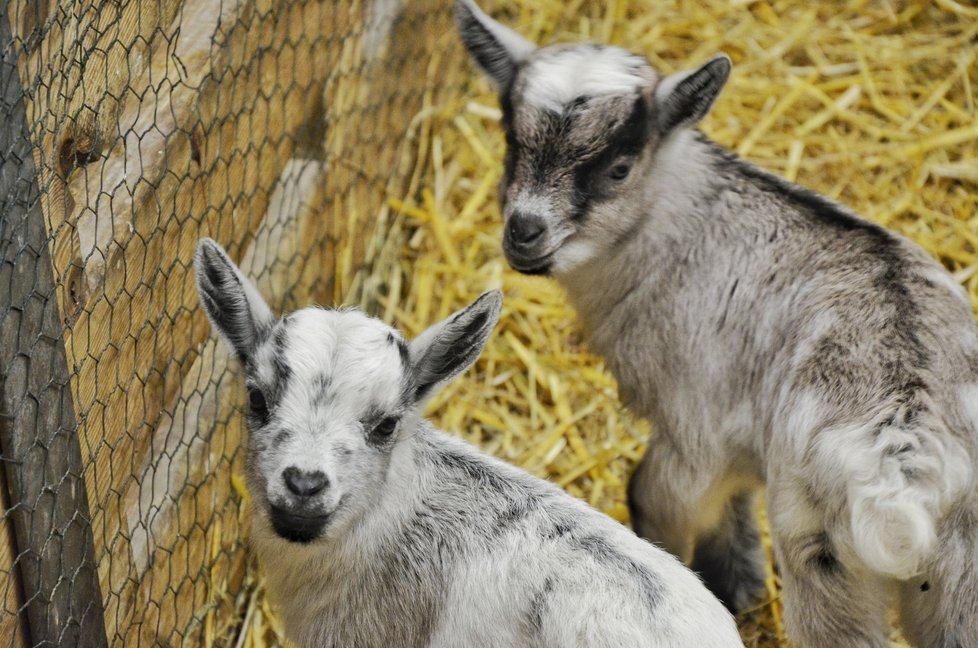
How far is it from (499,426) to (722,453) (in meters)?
1.50

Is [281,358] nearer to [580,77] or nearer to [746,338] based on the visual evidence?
[580,77]

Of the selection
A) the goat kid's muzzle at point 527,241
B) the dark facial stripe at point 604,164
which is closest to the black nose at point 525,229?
the goat kid's muzzle at point 527,241

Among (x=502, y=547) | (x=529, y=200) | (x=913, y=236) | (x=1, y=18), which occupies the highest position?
(x=1, y=18)

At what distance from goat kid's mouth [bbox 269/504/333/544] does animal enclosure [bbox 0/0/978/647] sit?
62 cm

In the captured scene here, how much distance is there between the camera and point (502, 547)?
388 centimetres

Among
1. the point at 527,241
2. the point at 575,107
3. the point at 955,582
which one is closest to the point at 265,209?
the point at 527,241

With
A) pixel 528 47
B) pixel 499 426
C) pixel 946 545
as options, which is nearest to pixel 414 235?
pixel 499 426

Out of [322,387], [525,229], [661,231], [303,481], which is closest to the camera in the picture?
[303,481]

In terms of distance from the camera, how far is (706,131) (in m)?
6.97

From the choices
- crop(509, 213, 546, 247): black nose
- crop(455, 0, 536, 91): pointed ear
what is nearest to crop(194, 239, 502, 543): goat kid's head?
crop(509, 213, 546, 247): black nose

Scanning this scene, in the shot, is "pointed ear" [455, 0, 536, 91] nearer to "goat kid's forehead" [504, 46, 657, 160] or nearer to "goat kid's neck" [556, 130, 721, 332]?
"goat kid's forehead" [504, 46, 657, 160]

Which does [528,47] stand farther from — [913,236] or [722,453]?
[913,236]

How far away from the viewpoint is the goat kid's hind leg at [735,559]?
5188 millimetres

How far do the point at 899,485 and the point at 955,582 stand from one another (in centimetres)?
53
